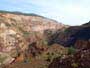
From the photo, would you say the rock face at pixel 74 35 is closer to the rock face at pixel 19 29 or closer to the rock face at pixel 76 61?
the rock face at pixel 19 29

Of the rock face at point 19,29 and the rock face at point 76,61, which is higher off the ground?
the rock face at point 76,61

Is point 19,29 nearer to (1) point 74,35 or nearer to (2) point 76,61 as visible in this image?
(1) point 74,35

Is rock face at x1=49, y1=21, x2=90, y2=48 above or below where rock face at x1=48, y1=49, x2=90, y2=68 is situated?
below

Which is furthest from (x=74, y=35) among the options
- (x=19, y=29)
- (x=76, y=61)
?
(x=76, y=61)

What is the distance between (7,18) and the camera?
170125 millimetres

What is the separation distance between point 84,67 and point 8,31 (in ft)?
446

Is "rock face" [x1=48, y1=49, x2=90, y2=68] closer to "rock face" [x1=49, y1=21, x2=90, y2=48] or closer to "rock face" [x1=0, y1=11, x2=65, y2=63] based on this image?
"rock face" [x1=49, y1=21, x2=90, y2=48]

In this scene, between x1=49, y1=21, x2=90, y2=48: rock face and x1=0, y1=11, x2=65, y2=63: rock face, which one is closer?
x1=49, y1=21, x2=90, y2=48: rock face

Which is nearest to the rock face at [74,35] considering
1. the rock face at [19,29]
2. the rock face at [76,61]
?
the rock face at [19,29]

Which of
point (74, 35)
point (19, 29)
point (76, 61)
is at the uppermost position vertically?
point (76, 61)

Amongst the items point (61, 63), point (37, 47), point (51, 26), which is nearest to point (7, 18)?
point (51, 26)

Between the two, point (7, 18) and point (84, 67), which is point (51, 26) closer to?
point (7, 18)

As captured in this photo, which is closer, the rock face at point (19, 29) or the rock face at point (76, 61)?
the rock face at point (76, 61)

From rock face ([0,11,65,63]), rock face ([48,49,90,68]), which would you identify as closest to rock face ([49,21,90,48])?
rock face ([0,11,65,63])
